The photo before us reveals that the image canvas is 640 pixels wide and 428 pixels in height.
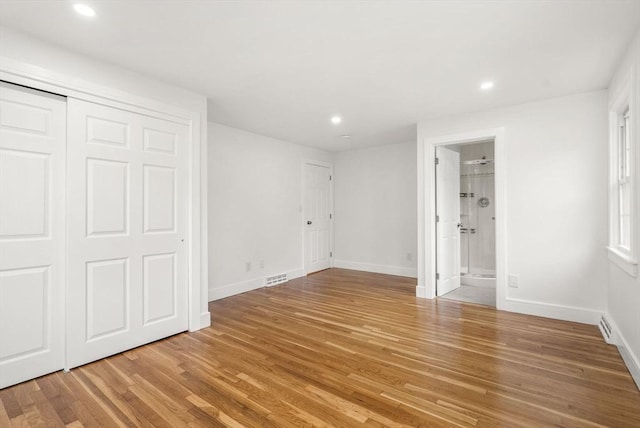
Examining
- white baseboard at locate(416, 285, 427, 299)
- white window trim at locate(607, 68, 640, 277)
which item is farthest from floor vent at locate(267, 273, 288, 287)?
white window trim at locate(607, 68, 640, 277)

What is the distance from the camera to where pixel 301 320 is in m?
3.47

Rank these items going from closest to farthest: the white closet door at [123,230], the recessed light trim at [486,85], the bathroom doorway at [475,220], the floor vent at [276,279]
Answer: the white closet door at [123,230], the recessed light trim at [486,85], the bathroom doorway at [475,220], the floor vent at [276,279]

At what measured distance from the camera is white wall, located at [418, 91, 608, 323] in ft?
10.7

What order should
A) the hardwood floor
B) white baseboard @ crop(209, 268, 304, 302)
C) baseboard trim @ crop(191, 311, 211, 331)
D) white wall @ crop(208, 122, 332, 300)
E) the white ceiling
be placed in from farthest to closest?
1. white wall @ crop(208, 122, 332, 300)
2. white baseboard @ crop(209, 268, 304, 302)
3. baseboard trim @ crop(191, 311, 211, 331)
4. the white ceiling
5. the hardwood floor

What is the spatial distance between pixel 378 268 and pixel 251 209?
277 cm

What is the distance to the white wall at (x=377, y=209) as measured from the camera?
571cm

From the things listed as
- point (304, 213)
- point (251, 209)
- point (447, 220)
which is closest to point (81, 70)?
point (251, 209)

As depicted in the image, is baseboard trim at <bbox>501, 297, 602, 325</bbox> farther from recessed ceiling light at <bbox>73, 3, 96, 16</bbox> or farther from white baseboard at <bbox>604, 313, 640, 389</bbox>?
recessed ceiling light at <bbox>73, 3, 96, 16</bbox>

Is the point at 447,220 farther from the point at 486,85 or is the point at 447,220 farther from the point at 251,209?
the point at 251,209

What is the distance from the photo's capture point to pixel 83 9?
194 centimetres

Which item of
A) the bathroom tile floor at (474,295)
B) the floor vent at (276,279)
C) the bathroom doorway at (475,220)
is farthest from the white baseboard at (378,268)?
the floor vent at (276,279)

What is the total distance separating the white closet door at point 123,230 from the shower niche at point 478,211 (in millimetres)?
4815

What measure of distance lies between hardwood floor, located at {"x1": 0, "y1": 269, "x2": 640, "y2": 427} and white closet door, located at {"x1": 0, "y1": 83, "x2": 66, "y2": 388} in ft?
0.81

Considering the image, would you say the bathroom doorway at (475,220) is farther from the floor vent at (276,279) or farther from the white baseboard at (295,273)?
the floor vent at (276,279)
